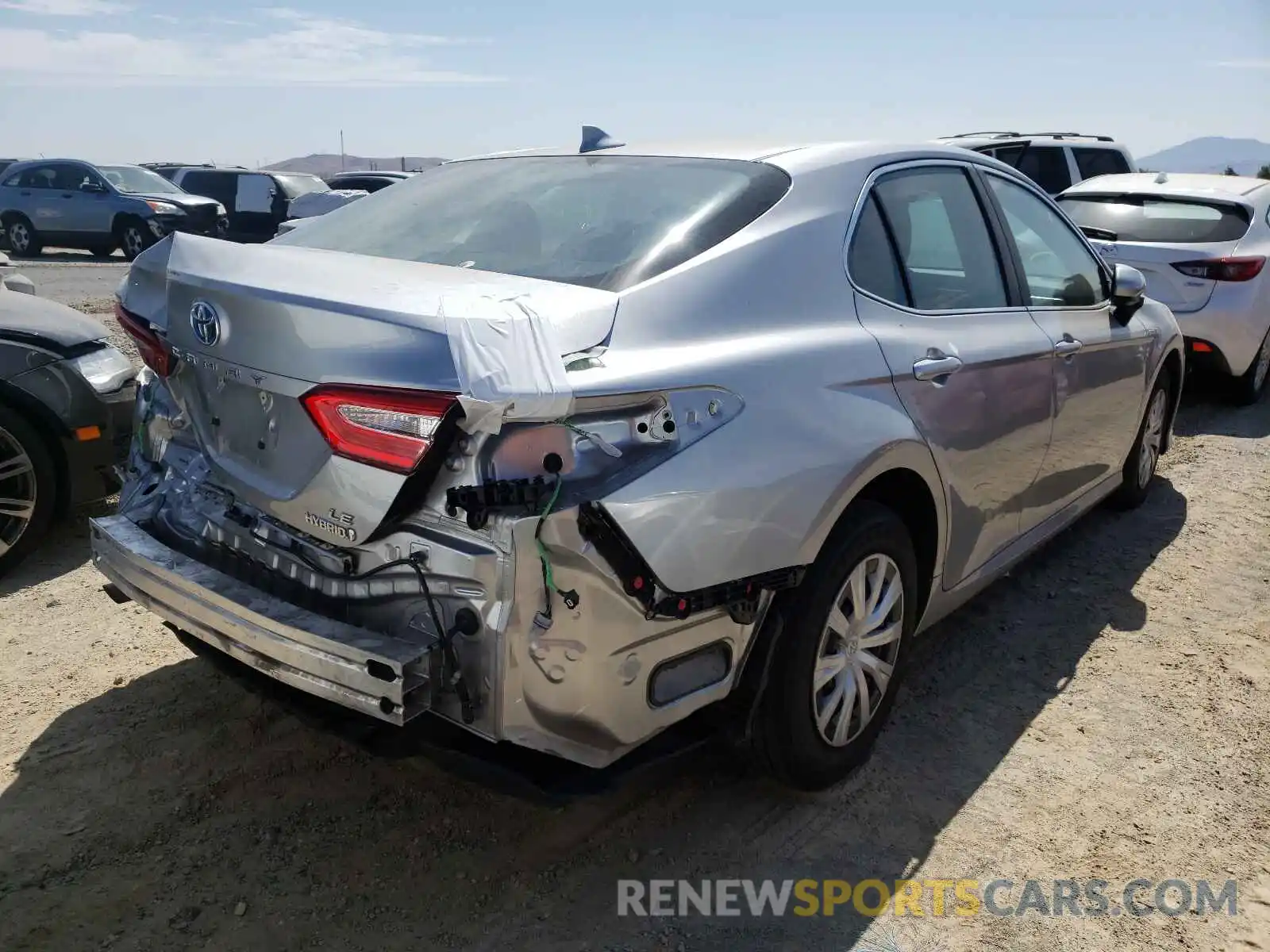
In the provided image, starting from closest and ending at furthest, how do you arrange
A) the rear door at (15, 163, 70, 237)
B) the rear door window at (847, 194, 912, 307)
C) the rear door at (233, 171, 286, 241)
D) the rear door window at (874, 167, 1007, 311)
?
1. the rear door window at (847, 194, 912, 307)
2. the rear door window at (874, 167, 1007, 311)
3. the rear door at (15, 163, 70, 237)
4. the rear door at (233, 171, 286, 241)

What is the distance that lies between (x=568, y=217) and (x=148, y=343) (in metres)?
1.14

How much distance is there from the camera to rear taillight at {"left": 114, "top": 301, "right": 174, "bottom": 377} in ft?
8.70

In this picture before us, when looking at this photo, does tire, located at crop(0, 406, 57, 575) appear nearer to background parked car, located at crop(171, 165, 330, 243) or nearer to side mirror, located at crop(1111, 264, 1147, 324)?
side mirror, located at crop(1111, 264, 1147, 324)

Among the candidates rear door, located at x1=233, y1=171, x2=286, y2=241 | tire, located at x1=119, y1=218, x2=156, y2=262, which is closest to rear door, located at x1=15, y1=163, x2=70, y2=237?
tire, located at x1=119, y1=218, x2=156, y2=262

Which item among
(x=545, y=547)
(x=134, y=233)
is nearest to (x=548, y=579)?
(x=545, y=547)

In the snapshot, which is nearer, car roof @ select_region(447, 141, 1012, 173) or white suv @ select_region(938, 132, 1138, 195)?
car roof @ select_region(447, 141, 1012, 173)

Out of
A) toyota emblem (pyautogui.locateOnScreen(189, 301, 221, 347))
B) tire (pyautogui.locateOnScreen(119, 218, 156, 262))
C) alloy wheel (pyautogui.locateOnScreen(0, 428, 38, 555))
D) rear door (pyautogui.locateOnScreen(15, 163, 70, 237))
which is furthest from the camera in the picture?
rear door (pyautogui.locateOnScreen(15, 163, 70, 237))

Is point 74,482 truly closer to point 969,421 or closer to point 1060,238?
point 969,421

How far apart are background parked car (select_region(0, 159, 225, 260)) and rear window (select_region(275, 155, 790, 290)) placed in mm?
16780

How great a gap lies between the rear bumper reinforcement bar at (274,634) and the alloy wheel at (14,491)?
183 cm

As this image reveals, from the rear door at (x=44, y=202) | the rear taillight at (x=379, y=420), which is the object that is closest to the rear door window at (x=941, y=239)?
the rear taillight at (x=379, y=420)

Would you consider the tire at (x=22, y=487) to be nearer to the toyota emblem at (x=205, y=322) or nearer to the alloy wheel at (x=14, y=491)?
the alloy wheel at (x=14, y=491)

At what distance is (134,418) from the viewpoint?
299 centimetres

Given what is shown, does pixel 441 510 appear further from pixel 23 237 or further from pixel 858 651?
pixel 23 237
